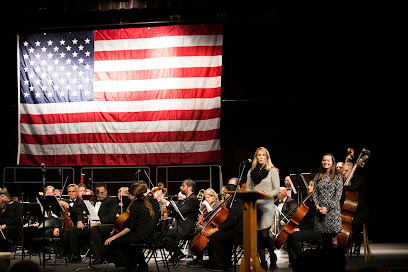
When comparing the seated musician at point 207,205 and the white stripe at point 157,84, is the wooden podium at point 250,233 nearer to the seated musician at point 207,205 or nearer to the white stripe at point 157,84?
the seated musician at point 207,205

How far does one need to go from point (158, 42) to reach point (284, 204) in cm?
456

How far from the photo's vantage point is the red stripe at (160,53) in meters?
12.3

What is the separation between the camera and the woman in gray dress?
756 centimetres

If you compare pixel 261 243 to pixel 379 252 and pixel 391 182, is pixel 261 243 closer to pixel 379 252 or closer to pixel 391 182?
pixel 379 252

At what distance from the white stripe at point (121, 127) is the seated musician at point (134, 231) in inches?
176

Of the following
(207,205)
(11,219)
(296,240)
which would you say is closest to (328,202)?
(296,240)

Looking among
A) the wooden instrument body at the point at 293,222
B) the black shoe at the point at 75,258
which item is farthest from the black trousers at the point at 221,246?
the black shoe at the point at 75,258

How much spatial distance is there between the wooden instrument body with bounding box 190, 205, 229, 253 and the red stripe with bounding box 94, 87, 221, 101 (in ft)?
13.0

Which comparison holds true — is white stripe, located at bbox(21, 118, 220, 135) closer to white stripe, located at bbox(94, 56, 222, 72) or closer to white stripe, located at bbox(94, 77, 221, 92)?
white stripe, located at bbox(94, 77, 221, 92)

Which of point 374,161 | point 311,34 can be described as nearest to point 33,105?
point 311,34

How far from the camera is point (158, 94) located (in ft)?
40.8

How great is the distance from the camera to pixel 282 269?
8.27m

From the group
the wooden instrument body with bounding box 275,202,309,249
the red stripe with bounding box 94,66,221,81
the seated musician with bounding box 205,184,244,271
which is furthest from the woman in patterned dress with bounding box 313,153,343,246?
the red stripe with bounding box 94,66,221,81

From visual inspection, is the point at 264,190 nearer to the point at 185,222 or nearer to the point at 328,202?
the point at 328,202
